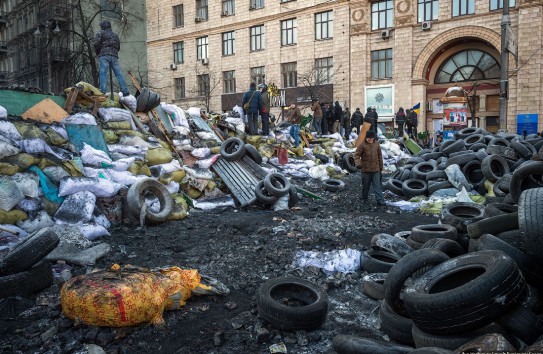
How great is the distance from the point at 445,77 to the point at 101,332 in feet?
90.5

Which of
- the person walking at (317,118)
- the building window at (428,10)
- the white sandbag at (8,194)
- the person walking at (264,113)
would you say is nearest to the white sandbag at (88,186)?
the white sandbag at (8,194)

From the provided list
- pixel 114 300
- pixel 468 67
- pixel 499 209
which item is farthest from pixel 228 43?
pixel 114 300

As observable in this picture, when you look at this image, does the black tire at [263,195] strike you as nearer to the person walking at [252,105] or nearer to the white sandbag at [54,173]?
the white sandbag at [54,173]

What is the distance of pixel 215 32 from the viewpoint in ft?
114

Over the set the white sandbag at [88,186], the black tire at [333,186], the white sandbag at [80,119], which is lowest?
the black tire at [333,186]

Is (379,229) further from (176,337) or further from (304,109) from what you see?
(304,109)

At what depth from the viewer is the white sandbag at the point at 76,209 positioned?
6.41 meters

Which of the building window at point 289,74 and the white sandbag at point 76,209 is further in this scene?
the building window at point 289,74

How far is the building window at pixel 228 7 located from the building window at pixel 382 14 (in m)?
12.2

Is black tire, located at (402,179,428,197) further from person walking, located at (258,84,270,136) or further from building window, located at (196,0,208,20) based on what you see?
building window, located at (196,0,208,20)

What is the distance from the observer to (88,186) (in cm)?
688

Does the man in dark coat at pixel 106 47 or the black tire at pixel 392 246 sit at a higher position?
the man in dark coat at pixel 106 47

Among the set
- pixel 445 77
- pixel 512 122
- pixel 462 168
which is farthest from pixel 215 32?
pixel 462 168

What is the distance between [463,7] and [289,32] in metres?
12.4
